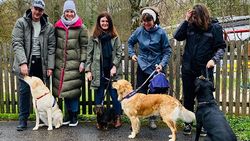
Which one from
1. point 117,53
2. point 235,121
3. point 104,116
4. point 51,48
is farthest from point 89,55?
point 235,121

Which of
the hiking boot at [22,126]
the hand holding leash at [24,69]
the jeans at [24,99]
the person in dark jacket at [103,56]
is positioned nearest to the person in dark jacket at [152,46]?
the person in dark jacket at [103,56]

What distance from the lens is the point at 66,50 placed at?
630 cm

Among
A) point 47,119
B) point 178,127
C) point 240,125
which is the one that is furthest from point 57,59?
point 240,125

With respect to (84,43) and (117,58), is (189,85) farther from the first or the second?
(84,43)

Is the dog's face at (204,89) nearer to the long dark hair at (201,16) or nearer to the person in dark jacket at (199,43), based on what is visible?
the person in dark jacket at (199,43)

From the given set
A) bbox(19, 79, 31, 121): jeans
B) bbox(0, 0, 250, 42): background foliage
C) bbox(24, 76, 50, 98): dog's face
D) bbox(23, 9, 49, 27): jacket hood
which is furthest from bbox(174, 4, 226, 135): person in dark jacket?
bbox(0, 0, 250, 42): background foliage

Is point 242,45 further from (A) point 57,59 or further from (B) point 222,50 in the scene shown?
(A) point 57,59

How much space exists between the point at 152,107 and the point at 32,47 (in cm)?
237

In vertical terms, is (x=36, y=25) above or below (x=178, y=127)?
above

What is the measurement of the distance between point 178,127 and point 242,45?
2.12 meters

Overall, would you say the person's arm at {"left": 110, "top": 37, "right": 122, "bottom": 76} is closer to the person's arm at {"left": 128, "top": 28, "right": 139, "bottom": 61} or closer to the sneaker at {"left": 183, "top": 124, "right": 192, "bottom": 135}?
the person's arm at {"left": 128, "top": 28, "right": 139, "bottom": 61}

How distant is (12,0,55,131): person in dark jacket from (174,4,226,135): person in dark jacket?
7.58 feet

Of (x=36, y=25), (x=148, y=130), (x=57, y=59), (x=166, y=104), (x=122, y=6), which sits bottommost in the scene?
(x=148, y=130)

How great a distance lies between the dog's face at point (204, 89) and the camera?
525 centimetres
